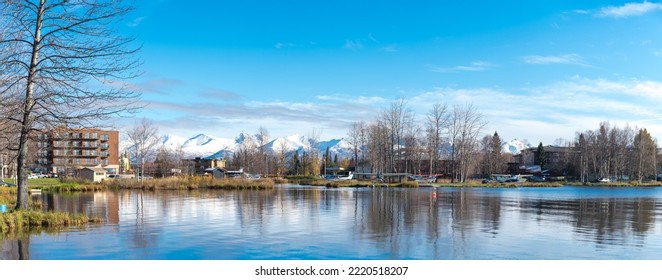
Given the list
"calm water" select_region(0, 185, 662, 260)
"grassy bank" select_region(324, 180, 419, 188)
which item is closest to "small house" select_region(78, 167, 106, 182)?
"grassy bank" select_region(324, 180, 419, 188)

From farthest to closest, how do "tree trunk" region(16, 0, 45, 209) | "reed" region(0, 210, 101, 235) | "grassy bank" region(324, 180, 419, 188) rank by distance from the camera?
"grassy bank" region(324, 180, 419, 188) < "tree trunk" region(16, 0, 45, 209) < "reed" region(0, 210, 101, 235)

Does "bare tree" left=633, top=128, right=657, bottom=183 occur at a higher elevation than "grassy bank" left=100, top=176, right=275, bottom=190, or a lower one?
higher

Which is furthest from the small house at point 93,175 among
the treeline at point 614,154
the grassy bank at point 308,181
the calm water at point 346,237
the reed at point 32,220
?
the treeline at point 614,154

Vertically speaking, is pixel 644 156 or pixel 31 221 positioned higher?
pixel 644 156

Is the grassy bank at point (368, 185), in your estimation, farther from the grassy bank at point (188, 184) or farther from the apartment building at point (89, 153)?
the apartment building at point (89, 153)

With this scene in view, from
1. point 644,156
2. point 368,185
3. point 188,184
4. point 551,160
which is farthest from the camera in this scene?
point 551,160

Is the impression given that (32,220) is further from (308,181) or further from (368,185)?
(308,181)

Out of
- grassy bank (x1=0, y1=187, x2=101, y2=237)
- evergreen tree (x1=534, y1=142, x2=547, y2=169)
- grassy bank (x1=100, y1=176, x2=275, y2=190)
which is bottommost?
grassy bank (x1=100, y1=176, x2=275, y2=190)

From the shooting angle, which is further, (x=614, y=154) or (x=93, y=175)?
(x=614, y=154)

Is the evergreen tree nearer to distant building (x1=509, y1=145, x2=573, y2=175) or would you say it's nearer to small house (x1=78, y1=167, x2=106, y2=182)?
distant building (x1=509, y1=145, x2=573, y2=175)

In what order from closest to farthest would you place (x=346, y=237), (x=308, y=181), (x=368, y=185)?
(x=346, y=237)
(x=368, y=185)
(x=308, y=181)

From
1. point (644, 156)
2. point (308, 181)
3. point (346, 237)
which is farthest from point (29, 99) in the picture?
point (644, 156)

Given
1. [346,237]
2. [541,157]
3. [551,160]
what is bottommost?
[346,237]
